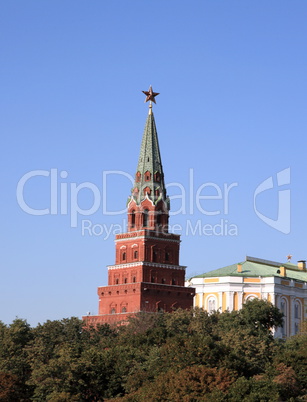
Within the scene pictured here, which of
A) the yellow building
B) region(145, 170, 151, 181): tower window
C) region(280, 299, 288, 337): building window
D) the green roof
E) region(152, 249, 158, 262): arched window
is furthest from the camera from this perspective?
the green roof

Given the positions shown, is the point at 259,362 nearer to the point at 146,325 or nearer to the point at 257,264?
the point at 146,325

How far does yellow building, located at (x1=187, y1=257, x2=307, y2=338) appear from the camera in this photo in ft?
464

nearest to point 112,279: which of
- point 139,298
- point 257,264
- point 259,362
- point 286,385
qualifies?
point 139,298

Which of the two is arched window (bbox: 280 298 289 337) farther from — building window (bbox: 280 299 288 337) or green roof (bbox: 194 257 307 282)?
A: green roof (bbox: 194 257 307 282)

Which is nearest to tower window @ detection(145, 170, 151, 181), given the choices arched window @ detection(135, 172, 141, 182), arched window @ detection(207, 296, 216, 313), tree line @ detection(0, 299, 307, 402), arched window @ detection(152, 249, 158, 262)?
arched window @ detection(135, 172, 141, 182)

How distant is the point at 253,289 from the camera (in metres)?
142

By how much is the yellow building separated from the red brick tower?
565 inches

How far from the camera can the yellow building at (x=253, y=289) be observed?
141500 millimetres

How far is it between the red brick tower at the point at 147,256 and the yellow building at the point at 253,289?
1436 centimetres

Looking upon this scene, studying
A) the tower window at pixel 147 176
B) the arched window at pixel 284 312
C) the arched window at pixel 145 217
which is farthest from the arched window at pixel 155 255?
the arched window at pixel 284 312

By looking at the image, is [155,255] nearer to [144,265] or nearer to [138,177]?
[144,265]

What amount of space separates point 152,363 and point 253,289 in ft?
194

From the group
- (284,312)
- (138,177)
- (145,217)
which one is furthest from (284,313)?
(138,177)

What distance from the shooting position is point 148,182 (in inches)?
5098
